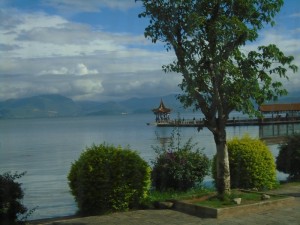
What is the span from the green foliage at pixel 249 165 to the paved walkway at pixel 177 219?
7.50 feet

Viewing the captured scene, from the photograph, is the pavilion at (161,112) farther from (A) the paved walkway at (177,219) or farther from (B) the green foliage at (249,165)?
(A) the paved walkway at (177,219)

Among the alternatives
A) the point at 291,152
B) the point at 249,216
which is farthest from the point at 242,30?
the point at 291,152

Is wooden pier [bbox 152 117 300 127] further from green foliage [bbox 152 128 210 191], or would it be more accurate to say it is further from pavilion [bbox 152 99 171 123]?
green foliage [bbox 152 128 210 191]

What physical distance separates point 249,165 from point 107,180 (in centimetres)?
422

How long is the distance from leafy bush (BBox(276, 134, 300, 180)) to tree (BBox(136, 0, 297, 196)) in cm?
510

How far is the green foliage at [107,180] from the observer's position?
359 inches

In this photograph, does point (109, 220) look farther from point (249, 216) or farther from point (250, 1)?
point (250, 1)

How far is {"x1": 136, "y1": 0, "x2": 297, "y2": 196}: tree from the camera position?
920 cm

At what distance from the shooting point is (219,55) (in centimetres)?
927

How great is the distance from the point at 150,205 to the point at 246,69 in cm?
356

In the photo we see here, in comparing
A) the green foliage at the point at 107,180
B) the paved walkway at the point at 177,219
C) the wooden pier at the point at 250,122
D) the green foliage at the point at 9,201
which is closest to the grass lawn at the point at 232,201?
the paved walkway at the point at 177,219

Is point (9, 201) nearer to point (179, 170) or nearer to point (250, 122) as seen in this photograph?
point (179, 170)

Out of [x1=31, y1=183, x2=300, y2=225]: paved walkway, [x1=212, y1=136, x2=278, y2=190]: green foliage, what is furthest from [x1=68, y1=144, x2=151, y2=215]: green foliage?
[x1=212, y1=136, x2=278, y2=190]: green foliage

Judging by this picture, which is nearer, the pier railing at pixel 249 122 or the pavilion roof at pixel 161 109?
the pier railing at pixel 249 122
